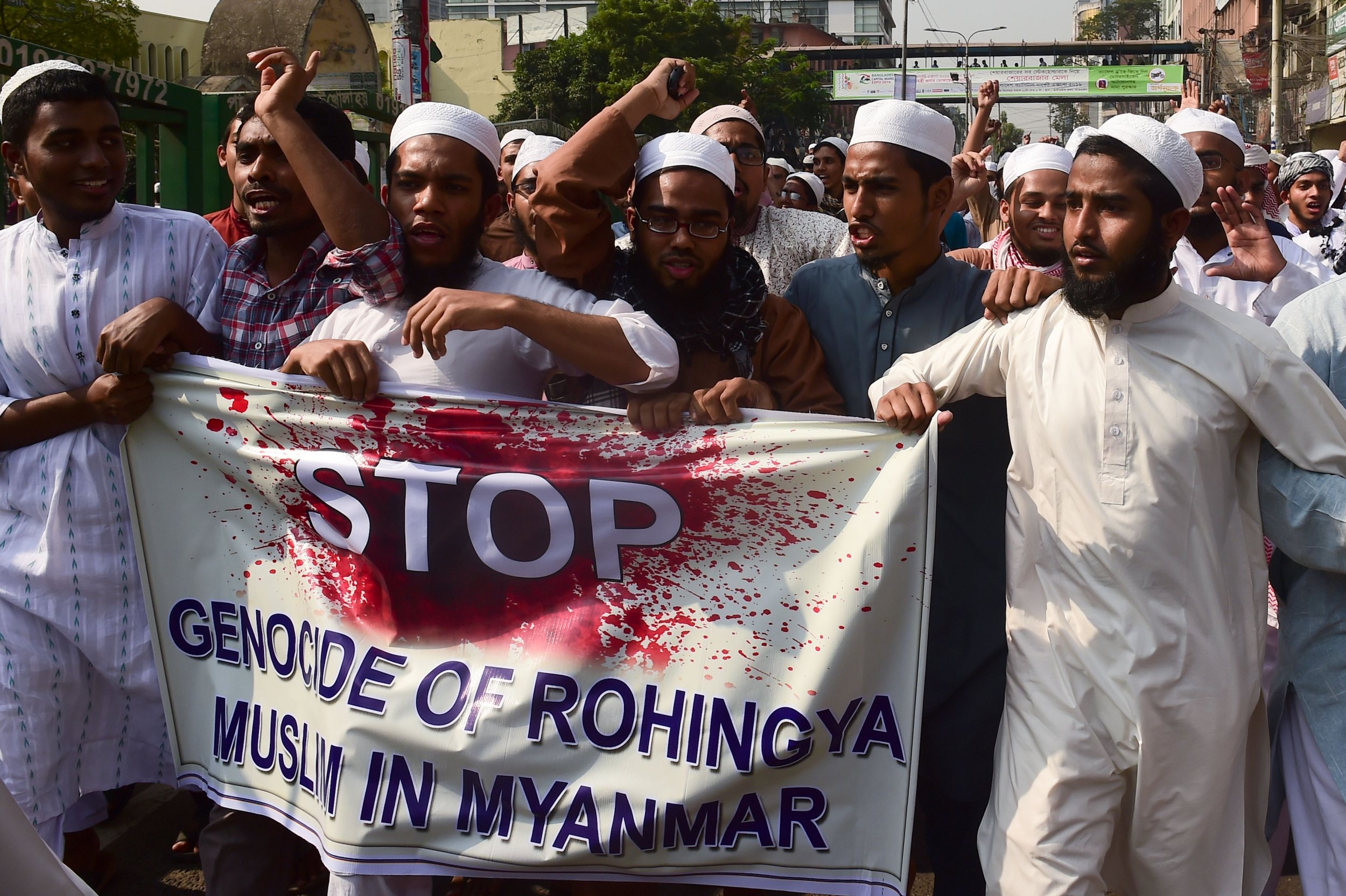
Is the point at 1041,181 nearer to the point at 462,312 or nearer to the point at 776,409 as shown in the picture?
the point at 776,409

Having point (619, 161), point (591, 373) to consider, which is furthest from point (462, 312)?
point (619, 161)

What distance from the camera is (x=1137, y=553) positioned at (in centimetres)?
246

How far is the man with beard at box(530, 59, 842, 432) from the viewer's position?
3008 mm

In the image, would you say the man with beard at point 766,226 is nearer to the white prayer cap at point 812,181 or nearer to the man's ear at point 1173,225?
the man's ear at point 1173,225

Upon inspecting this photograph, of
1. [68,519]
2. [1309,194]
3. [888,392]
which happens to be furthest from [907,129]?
[1309,194]

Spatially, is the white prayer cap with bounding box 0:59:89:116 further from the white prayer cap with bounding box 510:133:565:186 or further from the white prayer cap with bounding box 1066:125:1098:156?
the white prayer cap with bounding box 1066:125:1098:156

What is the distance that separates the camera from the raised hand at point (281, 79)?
112 inches

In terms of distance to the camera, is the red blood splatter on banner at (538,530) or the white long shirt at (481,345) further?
the white long shirt at (481,345)

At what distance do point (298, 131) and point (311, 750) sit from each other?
1.43 m

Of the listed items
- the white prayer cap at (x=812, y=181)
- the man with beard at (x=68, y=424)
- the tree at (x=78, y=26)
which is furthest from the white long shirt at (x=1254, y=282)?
the tree at (x=78, y=26)

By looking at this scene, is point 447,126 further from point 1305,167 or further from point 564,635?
point 1305,167

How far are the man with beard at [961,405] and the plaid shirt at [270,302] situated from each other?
1.19 m

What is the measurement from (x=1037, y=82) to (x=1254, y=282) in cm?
7547

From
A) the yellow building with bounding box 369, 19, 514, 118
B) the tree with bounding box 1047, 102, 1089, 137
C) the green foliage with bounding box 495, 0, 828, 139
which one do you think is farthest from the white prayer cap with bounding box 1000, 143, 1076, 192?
the tree with bounding box 1047, 102, 1089, 137
